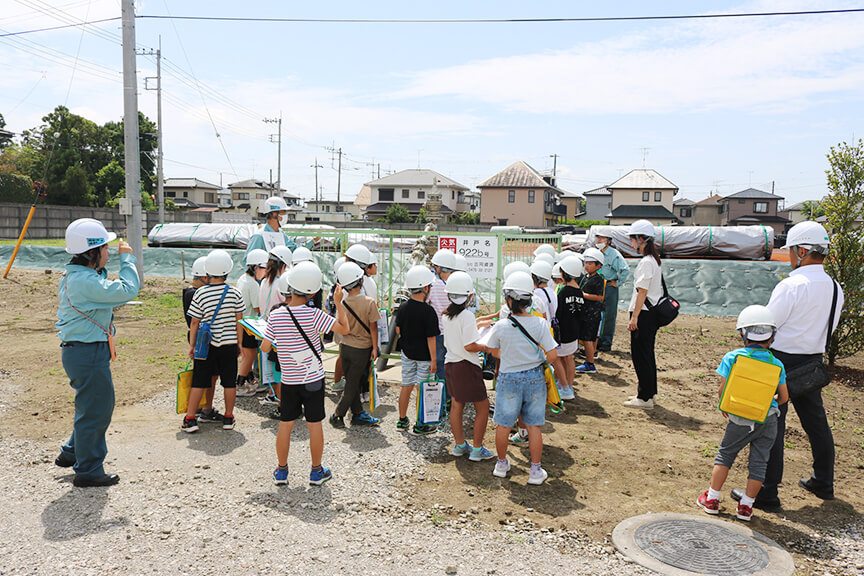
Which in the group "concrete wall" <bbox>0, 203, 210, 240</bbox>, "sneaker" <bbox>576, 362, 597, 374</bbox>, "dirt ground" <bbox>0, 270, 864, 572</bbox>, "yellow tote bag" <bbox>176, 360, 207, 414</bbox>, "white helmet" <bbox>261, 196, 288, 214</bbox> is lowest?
"dirt ground" <bbox>0, 270, 864, 572</bbox>

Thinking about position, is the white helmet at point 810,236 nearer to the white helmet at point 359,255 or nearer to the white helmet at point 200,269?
the white helmet at point 359,255

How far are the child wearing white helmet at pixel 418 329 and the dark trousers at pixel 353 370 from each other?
397mm

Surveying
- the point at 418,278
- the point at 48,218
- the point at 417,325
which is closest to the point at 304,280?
the point at 418,278

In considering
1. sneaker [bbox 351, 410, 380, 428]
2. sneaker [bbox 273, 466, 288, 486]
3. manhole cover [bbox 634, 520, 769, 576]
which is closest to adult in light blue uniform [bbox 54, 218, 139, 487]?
sneaker [bbox 273, 466, 288, 486]

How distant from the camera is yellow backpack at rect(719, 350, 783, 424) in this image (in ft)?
13.0

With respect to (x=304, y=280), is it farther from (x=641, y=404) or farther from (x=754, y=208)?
(x=754, y=208)

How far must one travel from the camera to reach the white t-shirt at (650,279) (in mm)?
6352

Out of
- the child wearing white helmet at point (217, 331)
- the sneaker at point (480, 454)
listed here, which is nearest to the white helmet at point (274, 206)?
the child wearing white helmet at point (217, 331)

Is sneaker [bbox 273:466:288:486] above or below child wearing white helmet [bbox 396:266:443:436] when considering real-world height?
below

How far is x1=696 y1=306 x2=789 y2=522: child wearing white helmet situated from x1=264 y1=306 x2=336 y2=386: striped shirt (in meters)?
3.01

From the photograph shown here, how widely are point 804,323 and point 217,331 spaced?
5031 millimetres

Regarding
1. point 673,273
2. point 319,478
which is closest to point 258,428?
point 319,478

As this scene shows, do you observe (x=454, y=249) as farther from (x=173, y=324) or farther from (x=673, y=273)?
(x=673, y=273)

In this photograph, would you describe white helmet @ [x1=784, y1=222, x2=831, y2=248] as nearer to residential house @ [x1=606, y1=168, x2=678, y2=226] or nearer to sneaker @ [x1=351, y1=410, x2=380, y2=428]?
sneaker @ [x1=351, y1=410, x2=380, y2=428]
